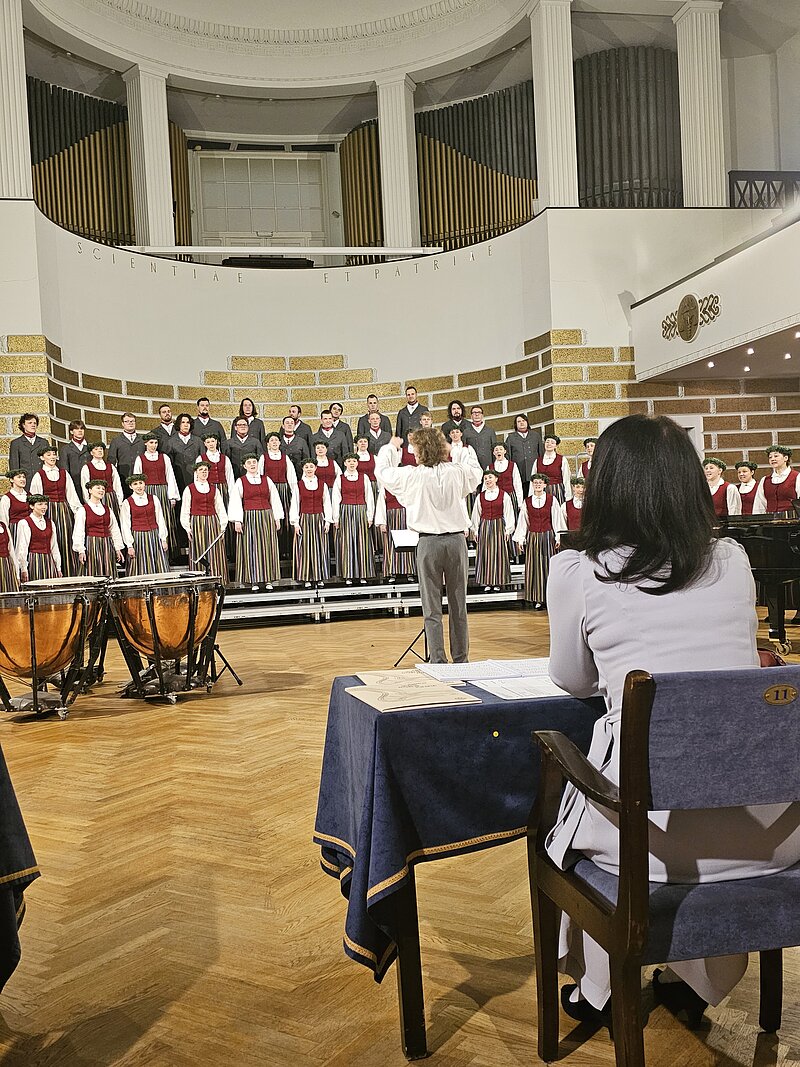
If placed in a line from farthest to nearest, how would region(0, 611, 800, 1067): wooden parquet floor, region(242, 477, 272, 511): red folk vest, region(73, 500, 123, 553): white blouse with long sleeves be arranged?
region(242, 477, 272, 511): red folk vest, region(73, 500, 123, 553): white blouse with long sleeves, region(0, 611, 800, 1067): wooden parquet floor

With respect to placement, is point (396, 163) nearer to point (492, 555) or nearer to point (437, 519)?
point (492, 555)

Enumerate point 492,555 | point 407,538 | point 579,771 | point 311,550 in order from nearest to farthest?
point 579,771 < point 407,538 < point 311,550 < point 492,555

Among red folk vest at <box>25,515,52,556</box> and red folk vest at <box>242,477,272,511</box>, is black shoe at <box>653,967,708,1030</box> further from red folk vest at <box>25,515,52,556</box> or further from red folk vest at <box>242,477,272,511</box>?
red folk vest at <box>242,477,272,511</box>

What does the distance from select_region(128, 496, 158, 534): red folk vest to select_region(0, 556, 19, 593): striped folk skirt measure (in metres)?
1.22

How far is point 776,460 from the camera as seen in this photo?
9484 millimetres

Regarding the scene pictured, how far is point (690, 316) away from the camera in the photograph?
10.8 metres

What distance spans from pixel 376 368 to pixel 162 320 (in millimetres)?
2894

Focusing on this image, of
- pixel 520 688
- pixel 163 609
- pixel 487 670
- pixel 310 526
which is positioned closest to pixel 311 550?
pixel 310 526

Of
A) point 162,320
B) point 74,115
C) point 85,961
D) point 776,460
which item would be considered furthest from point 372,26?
point 85,961

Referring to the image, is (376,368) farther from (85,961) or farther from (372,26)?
(85,961)

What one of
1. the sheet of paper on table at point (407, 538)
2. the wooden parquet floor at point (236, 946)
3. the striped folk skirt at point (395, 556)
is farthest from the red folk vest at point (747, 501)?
the wooden parquet floor at point (236, 946)

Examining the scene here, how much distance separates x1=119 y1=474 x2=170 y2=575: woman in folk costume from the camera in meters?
9.48

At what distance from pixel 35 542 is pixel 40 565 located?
8.2 inches

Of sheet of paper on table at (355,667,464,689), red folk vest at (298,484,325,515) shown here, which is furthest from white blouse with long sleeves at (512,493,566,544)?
sheet of paper on table at (355,667,464,689)
